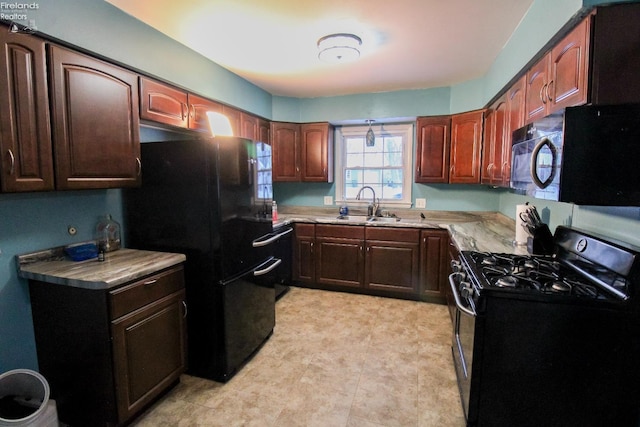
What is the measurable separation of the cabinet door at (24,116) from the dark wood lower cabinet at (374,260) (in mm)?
2503

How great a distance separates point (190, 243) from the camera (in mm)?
2053

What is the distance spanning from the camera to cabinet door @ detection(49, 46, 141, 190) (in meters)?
1.62

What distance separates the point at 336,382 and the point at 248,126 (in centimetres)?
265

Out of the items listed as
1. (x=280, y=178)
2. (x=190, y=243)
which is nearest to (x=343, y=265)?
(x=280, y=178)

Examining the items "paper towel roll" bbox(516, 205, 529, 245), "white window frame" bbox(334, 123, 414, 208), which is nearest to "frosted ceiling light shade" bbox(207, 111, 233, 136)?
"white window frame" bbox(334, 123, 414, 208)

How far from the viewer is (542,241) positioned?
201 centimetres

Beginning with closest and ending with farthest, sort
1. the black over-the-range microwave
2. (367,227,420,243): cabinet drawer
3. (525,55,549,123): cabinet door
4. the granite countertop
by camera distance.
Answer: the black over-the-range microwave < the granite countertop < (525,55,549,123): cabinet door < (367,227,420,243): cabinet drawer

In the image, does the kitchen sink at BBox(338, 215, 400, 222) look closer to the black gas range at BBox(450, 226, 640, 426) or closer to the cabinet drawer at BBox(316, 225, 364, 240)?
the cabinet drawer at BBox(316, 225, 364, 240)

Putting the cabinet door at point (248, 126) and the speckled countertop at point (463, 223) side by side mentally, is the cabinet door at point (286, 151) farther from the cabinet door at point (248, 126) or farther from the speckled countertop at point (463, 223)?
the speckled countertop at point (463, 223)

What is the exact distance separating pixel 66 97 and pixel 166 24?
2.87 ft

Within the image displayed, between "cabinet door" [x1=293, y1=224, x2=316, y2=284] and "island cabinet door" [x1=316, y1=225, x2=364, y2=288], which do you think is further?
"cabinet door" [x1=293, y1=224, x2=316, y2=284]

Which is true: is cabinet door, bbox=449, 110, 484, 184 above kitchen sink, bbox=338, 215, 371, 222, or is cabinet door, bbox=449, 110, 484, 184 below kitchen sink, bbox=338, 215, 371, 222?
above

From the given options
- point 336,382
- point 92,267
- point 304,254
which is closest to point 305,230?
point 304,254

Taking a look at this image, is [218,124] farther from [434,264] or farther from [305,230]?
[434,264]
